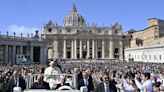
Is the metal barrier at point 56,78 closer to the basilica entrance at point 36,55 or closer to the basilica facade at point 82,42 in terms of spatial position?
the basilica entrance at point 36,55

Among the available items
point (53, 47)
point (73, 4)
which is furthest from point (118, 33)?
point (73, 4)

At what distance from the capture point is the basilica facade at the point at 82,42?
14938 centimetres

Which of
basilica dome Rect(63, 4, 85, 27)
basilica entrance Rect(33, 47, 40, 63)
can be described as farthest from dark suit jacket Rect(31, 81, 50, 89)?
basilica dome Rect(63, 4, 85, 27)

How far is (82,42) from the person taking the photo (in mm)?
150625

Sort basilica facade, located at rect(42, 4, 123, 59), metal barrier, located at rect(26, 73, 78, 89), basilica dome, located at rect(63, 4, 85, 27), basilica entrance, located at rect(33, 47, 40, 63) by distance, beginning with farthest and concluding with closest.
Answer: basilica dome, located at rect(63, 4, 85, 27) < basilica facade, located at rect(42, 4, 123, 59) < basilica entrance, located at rect(33, 47, 40, 63) < metal barrier, located at rect(26, 73, 78, 89)

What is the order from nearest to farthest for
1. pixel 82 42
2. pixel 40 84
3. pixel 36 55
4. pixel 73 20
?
1. pixel 40 84
2. pixel 36 55
3. pixel 82 42
4. pixel 73 20

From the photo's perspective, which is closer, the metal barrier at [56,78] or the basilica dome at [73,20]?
the metal barrier at [56,78]

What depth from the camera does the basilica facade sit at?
5881 inches

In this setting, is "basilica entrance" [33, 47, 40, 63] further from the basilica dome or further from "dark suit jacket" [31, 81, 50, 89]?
"dark suit jacket" [31, 81, 50, 89]

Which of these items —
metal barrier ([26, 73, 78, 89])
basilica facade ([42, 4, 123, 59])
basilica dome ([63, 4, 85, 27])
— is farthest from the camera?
basilica dome ([63, 4, 85, 27])

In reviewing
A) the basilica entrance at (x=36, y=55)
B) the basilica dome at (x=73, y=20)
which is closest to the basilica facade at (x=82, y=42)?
the basilica dome at (x=73, y=20)

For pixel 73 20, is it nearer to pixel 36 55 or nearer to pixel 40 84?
pixel 36 55

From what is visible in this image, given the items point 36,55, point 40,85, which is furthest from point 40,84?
point 36,55

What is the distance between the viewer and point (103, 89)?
987 centimetres
